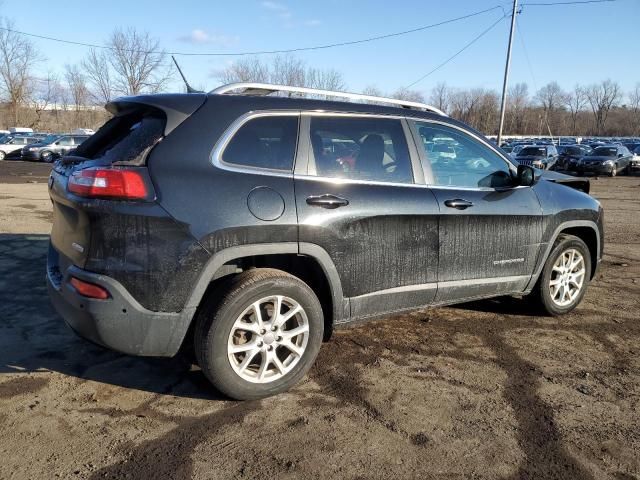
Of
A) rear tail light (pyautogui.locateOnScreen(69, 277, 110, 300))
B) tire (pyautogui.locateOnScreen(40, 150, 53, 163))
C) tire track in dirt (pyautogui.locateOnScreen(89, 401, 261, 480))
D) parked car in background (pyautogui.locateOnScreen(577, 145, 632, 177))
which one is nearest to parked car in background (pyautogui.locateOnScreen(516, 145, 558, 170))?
parked car in background (pyautogui.locateOnScreen(577, 145, 632, 177))

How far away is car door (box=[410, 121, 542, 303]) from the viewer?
3934mm

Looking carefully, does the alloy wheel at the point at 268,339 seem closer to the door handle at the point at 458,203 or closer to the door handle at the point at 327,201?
the door handle at the point at 327,201

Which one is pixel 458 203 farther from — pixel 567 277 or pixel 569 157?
pixel 569 157

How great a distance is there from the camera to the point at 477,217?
4043 mm

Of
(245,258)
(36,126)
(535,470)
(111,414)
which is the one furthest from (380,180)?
(36,126)

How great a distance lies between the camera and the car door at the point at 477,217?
3.93 meters

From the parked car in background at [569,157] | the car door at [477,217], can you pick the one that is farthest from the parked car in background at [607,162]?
the car door at [477,217]

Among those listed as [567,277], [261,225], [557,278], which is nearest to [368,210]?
[261,225]

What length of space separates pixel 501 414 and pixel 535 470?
54 cm

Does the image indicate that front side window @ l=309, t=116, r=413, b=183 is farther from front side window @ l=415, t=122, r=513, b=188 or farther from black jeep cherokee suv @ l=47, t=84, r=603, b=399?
front side window @ l=415, t=122, r=513, b=188

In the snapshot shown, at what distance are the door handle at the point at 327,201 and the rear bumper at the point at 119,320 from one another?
985 millimetres

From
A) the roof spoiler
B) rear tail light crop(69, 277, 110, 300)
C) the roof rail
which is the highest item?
the roof rail

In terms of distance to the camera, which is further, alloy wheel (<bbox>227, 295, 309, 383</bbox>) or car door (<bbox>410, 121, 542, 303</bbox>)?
car door (<bbox>410, 121, 542, 303</bbox>)

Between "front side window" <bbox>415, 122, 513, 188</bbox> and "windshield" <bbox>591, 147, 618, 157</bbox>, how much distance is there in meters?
27.7
